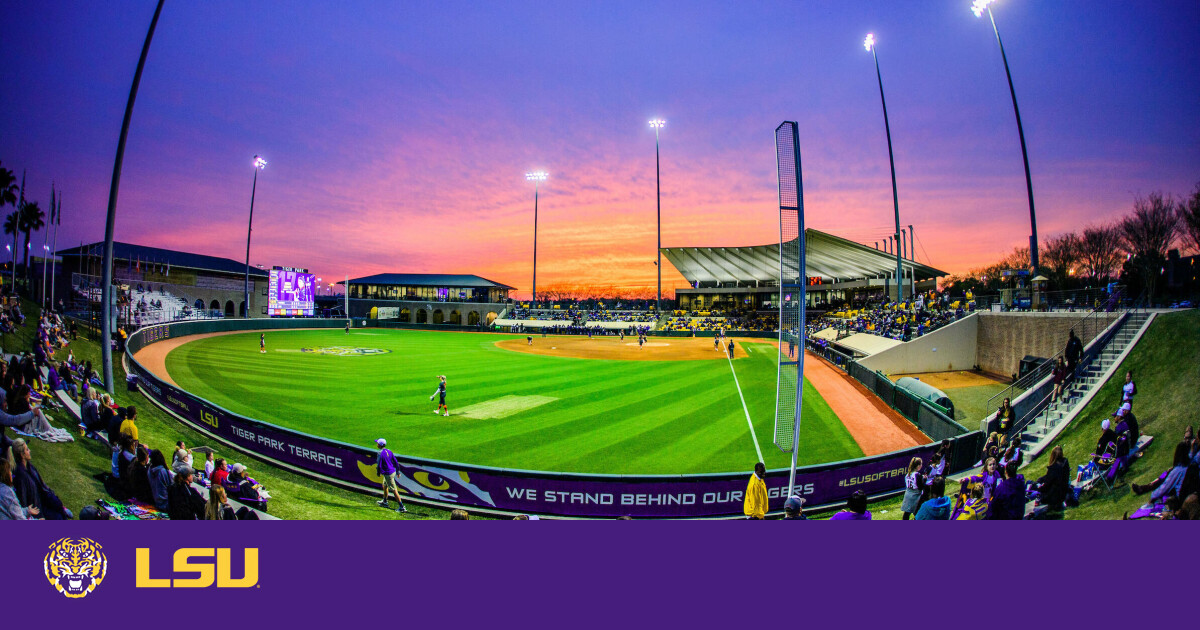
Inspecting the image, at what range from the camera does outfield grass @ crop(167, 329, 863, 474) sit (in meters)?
9.74

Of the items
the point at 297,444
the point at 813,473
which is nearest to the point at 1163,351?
the point at 813,473

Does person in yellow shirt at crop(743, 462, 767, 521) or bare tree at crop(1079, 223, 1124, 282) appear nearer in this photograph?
person in yellow shirt at crop(743, 462, 767, 521)

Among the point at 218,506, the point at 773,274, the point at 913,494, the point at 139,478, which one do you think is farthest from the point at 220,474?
the point at 773,274

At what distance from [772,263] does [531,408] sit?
2192 inches

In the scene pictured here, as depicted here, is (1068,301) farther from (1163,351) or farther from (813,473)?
(813,473)

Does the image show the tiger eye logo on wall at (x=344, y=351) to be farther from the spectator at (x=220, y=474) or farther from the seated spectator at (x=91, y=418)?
the spectator at (x=220, y=474)

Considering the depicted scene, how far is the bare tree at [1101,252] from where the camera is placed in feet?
24.6

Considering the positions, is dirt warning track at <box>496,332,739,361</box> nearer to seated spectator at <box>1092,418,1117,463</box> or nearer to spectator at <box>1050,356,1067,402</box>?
spectator at <box>1050,356,1067,402</box>

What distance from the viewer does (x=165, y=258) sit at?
83.0 feet

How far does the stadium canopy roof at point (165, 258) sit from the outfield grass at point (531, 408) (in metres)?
5.37

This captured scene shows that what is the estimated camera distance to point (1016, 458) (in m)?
6.09

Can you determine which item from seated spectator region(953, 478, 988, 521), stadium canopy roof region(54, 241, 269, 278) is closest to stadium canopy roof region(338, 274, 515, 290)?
stadium canopy roof region(54, 241, 269, 278)

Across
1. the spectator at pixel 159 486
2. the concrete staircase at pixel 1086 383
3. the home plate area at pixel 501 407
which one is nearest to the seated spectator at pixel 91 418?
the spectator at pixel 159 486

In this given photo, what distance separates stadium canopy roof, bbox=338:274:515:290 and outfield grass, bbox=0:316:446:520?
2316 inches
